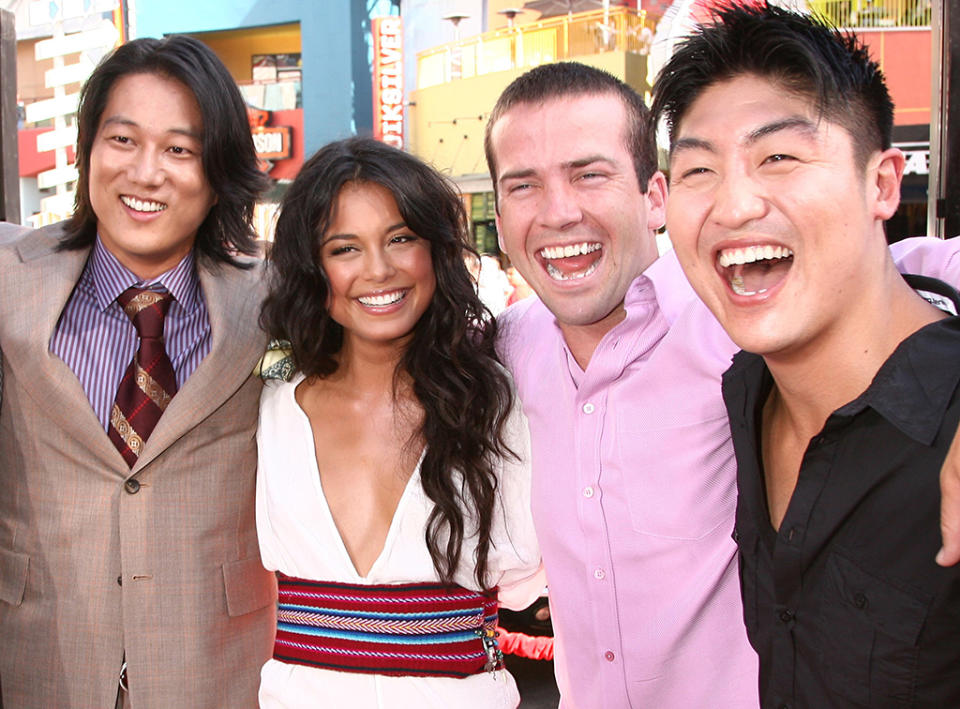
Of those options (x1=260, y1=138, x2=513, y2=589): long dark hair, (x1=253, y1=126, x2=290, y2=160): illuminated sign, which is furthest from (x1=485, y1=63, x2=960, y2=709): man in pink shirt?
(x1=253, y1=126, x2=290, y2=160): illuminated sign

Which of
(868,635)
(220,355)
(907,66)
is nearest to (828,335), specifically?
(868,635)

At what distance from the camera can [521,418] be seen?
2170mm

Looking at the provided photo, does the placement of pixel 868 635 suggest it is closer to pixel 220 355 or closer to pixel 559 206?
→ pixel 559 206

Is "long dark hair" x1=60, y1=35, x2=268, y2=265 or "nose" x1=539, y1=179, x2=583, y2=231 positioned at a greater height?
"long dark hair" x1=60, y1=35, x2=268, y2=265

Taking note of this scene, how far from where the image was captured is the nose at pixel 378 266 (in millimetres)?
2068

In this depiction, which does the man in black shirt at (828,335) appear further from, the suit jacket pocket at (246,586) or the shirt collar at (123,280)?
the shirt collar at (123,280)

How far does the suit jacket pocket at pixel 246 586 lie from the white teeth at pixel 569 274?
1.01 metres

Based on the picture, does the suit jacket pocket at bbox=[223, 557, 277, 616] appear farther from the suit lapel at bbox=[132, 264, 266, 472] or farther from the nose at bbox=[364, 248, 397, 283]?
the nose at bbox=[364, 248, 397, 283]

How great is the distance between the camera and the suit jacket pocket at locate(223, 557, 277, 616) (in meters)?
2.16

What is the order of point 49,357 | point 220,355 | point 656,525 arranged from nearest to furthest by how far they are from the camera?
point 656,525
point 49,357
point 220,355

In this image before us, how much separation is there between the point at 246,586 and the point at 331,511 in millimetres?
341

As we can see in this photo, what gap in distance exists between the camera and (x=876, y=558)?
50.4 inches

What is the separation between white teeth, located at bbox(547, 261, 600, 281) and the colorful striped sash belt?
2.44 feet

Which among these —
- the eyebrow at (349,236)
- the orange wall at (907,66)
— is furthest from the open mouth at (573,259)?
the orange wall at (907,66)
